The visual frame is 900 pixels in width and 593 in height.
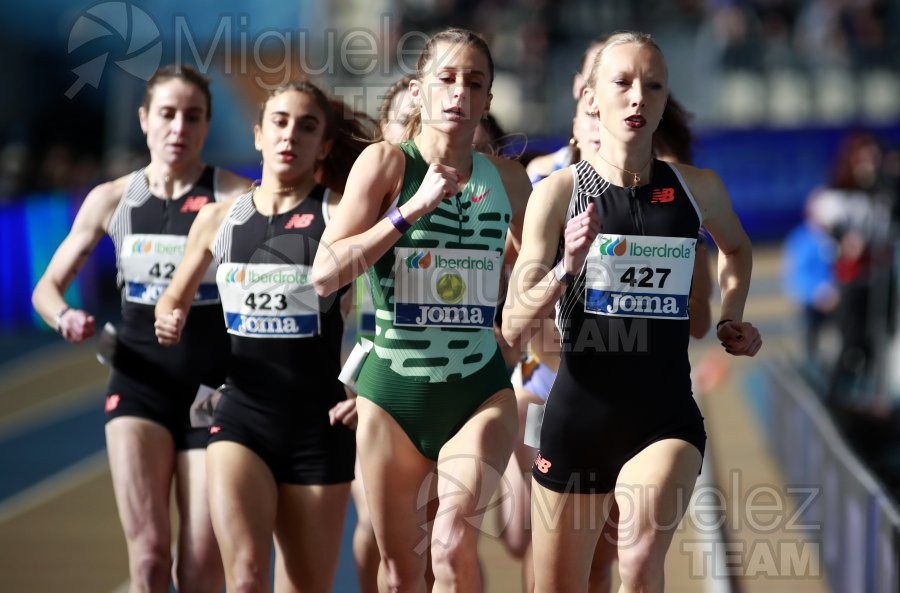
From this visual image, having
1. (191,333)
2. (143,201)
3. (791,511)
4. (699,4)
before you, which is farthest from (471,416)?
(699,4)

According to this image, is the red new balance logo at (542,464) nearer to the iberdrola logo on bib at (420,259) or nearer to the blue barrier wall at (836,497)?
the iberdrola logo on bib at (420,259)

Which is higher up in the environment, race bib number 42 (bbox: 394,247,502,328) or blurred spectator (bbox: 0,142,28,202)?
blurred spectator (bbox: 0,142,28,202)

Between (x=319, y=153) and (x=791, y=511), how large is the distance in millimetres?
5210

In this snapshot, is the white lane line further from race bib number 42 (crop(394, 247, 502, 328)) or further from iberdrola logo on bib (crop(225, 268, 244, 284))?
race bib number 42 (crop(394, 247, 502, 328))

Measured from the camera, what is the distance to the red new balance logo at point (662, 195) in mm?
4512

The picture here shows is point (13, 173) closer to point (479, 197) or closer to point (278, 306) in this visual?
point (278, 306)

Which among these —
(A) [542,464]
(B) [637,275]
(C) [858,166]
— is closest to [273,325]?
(A) [542,464]

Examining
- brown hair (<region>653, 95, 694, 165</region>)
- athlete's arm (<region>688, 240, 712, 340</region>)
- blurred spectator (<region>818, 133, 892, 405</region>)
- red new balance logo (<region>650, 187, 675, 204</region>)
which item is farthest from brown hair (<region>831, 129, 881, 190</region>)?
red new balance logo (<region>650, 187, 675, 204</region>)

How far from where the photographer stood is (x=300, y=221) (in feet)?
17.2

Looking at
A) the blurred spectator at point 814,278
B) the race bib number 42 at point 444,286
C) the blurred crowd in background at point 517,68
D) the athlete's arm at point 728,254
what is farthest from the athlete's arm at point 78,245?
the blurred crowd in background at point 517,68

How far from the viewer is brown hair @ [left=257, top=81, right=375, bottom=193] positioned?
17.9 ft

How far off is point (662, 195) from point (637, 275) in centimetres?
28

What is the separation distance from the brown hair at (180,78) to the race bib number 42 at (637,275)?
225 centimetres

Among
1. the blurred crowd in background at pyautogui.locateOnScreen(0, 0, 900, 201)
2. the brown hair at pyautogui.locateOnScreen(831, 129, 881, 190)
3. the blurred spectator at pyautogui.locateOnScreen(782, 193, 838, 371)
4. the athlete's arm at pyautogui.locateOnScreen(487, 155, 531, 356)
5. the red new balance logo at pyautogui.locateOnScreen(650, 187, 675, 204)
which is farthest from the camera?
the blurred crowd in background at pyautogui.locateOnScreen(0, 0, 900, 201)
